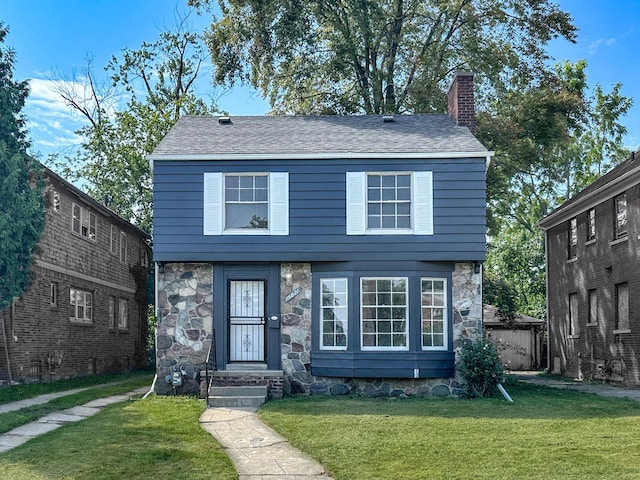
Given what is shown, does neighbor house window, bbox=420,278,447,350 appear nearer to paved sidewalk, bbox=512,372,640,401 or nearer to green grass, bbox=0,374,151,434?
paved sidewalk, bbox=512,372,640,401

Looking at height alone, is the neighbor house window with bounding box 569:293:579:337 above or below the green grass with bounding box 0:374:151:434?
above

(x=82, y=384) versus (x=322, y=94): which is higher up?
(x=322, y=94)

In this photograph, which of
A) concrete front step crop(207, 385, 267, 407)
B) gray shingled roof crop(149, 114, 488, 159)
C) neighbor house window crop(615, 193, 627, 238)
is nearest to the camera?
concrete front step crop(207, 385, 267, 407)

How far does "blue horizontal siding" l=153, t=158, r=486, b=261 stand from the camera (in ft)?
50.4

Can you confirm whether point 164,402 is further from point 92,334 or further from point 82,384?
point 92,334

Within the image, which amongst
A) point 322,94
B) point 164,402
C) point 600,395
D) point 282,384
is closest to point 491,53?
point 322,94

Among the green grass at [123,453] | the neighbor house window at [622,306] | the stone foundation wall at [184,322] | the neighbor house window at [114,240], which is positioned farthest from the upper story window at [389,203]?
the neighbor house window at [114,240]

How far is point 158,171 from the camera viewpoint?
618 inches

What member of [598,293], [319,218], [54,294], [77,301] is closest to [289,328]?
[319,218]

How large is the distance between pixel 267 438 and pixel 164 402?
403 centimetres

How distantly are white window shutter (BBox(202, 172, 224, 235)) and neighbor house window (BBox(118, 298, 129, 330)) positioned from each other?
10.8 m

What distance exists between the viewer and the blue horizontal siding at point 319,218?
1536 cm

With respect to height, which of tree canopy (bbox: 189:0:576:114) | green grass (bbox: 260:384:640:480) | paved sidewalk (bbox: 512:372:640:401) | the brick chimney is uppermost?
tree canopy (bbox: 189:0:576:114)

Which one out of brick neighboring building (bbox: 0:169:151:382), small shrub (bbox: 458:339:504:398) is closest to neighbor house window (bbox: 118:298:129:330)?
brick neighboring building (bbox: 0:169:151:382)
